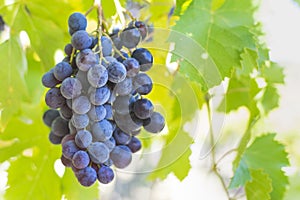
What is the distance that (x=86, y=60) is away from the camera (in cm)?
58

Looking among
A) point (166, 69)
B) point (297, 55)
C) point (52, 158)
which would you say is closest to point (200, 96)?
point (166, 69)

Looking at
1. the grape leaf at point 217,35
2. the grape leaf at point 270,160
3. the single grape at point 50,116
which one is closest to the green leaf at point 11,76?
the single grape at point 50,116

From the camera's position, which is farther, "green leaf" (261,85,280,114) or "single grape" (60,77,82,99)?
"green leaf" (261,85,280,114)

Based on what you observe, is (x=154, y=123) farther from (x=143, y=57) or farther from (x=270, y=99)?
(x=270, y=99)

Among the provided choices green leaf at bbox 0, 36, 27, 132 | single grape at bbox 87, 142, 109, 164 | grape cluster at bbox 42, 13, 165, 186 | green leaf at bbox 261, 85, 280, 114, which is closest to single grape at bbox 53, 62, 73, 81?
grape cluster at bbox 42, 13, 165, 186

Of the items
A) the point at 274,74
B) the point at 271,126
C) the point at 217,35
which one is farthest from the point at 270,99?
the point at 217,35

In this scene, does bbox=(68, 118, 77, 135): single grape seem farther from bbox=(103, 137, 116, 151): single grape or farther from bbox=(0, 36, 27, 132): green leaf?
bbox=(0, 36, 27, 132): green leaf

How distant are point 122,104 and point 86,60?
0.27 ft

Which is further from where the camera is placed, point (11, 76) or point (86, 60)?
point (11, 76)

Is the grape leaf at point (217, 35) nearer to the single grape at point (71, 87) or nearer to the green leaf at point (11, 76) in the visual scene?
the single grape at point (71, 87)

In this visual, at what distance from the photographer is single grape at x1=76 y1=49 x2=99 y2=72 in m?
0.58

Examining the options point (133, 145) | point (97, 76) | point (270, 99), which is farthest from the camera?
point (270, 99)

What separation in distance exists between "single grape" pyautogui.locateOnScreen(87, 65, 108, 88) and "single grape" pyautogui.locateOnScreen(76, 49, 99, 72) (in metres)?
0.01

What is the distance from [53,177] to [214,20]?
43cm
